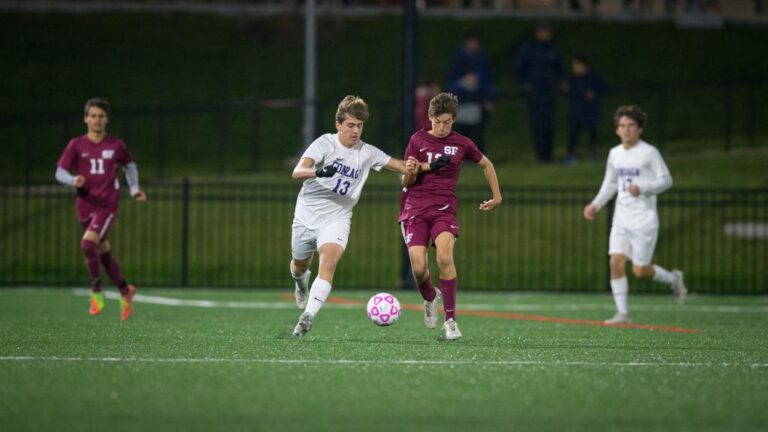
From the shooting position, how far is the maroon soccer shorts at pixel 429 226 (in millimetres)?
11836

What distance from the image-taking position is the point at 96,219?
14148 millimetres

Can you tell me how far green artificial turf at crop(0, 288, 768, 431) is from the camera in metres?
7.55

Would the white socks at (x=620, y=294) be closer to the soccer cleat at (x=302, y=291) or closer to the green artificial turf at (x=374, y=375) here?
the green artificial turf at (x=374, y=375)

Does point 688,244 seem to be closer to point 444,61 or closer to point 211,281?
point 211,281

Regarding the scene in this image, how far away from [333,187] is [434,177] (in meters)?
0.86

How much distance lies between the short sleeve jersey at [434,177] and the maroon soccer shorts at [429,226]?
52mm

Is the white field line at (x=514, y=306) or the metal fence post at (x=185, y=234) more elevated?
the metal fence post at (x=185, y=234)

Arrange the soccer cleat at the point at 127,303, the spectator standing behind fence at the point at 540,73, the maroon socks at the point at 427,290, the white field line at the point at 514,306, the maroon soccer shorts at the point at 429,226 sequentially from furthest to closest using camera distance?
1. the spectator standing behind fence at the point at 540,73
2. the white field line at the point at 514,306
3. the soccer cleat at the point at 127,303
4. the maroon socks at the point at 427,290
5. the maroon soccer shorts at the point at 429,226

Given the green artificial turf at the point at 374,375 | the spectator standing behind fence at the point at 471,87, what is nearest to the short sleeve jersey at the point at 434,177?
the green artificial turf at the point at 374,375

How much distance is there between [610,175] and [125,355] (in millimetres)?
6094

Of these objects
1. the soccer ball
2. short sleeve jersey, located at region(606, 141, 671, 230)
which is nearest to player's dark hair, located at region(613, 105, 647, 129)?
short sleeve jersey, located at region(606, 141, 671, 230)

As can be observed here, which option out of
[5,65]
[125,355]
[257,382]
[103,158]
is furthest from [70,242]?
[5,65]

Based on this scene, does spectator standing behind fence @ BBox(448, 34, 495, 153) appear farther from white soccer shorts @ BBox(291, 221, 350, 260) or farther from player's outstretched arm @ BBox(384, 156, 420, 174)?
player's outstretched arm @ BBox(384, 156, 420, 174)

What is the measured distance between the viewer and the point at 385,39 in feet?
142
